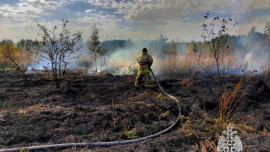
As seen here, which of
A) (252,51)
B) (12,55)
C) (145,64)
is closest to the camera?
(145,64)

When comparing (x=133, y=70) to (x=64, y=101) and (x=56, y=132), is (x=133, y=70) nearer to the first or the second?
(x=64, y=101)

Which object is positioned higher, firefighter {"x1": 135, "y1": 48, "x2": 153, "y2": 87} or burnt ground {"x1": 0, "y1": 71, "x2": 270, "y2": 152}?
firefighter {"x1": 135, "y1": 48, "x2": 153, "y2": 87}

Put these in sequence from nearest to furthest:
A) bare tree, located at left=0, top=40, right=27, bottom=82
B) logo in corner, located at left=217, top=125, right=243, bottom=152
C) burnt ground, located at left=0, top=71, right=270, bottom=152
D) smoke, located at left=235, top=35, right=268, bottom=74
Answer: logo in corner, located at left=217, top=125, right=243, bottom=152, burnt ground, located at left=0, top=71, right=270, bottom=152, bare tree, located at left=0, top=40, right=27, bottom=82, smoke, located at left=235, top=35, right=268, bottom=74

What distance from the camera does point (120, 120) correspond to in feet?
16.1

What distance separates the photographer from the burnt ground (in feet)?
12.9

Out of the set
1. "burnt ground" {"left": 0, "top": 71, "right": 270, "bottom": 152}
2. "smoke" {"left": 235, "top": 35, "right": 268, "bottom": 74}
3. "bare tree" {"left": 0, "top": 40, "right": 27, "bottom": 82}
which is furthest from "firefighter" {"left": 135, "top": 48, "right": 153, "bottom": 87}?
"smoke" {"left": 235, "top": 35, "right": 268, "bottom": 74}

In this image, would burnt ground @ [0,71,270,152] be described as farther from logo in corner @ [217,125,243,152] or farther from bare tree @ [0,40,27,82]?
bare tree @ [0,40,27,82]

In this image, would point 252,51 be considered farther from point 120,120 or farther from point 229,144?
point 229,144

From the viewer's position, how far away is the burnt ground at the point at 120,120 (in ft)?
12.9

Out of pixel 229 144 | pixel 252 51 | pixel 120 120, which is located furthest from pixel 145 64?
pixel 252 51

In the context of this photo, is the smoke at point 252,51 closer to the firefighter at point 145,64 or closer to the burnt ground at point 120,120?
the burnt ground at point 120,120

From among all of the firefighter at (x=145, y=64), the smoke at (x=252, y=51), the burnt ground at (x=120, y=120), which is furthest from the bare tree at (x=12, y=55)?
the smoke at (x=252, y=51)

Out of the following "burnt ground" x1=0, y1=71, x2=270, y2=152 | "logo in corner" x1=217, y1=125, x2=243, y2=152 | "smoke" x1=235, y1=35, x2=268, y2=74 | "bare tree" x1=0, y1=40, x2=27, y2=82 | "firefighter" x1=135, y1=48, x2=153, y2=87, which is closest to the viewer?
"logo in corner" x1=217, y1=125, x2=243, y2=152

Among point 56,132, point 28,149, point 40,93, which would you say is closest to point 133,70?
point 40,93
